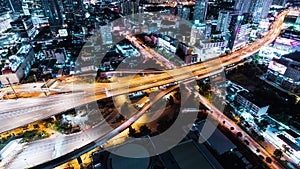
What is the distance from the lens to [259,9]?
4334 cm

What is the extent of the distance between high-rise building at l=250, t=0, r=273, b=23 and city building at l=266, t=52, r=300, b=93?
980 inches

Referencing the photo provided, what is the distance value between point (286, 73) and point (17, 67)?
3386cm

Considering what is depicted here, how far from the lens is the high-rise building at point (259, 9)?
42.5 meters

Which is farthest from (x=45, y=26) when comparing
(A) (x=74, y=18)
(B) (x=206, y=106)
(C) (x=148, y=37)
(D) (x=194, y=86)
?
(B) (x=206, y=106)

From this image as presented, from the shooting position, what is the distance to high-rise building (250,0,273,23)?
4248 centimetres

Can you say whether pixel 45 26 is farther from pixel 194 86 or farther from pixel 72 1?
pixel 194 86

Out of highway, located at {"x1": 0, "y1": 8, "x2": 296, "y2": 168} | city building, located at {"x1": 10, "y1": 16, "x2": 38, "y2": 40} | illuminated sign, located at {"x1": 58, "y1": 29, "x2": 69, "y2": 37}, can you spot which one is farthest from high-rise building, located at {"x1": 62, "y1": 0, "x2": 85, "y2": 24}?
highway, located at {"x1": 0, "y1": 8, "x2": 296, "y2": 168}

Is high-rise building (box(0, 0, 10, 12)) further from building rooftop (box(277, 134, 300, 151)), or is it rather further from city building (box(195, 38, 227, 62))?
building rooftop (box(277, 134, 300, 151))

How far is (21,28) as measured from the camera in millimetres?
34344

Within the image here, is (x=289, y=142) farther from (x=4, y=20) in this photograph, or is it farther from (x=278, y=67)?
(x=4, y=20)

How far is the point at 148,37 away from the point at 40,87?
21.2 meters

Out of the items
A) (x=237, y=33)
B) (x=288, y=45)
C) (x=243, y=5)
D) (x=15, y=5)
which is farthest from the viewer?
(x=15, y=5)

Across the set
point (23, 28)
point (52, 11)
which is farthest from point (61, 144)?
point (52, 11)

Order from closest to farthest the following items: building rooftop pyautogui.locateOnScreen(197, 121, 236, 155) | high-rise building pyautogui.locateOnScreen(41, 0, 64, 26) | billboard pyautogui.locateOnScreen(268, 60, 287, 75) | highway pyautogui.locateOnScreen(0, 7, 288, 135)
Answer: building rooftop pyautogui.locateOnScreen(197, 121, 236, 155) → highway pyautogui.locateOnScreen(0, 7, 288, 135) → billboard pyautogui.locateOnScreen(268, 60, 287, 75) → high-rise building pyautogui.locateOnScreen(41, 0, 64, 26)
